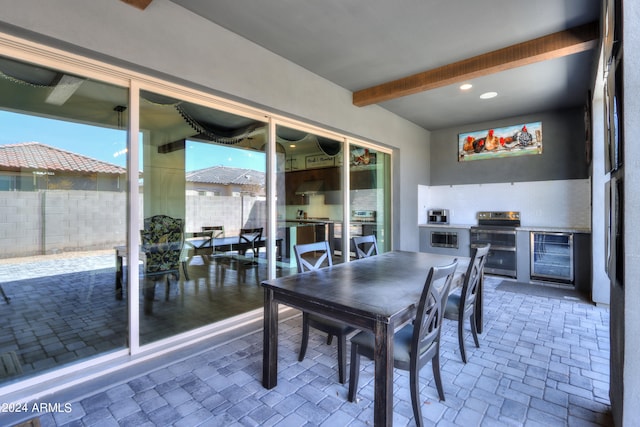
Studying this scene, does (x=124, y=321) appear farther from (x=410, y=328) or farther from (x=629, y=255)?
(x=629, y=255)

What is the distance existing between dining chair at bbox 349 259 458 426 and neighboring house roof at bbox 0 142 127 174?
2208mm

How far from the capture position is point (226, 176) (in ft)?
10.7

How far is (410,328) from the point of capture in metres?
1.96

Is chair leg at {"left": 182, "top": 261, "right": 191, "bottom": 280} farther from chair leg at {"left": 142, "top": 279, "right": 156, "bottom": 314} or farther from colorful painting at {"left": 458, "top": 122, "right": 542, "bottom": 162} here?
colorful painting at {"left": 458, "top": 122, "right": 542, "bottom": 162}

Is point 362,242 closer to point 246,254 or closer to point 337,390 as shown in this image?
point 246,254

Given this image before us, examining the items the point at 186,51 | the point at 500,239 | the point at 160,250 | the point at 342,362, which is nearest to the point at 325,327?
the point at 342,362

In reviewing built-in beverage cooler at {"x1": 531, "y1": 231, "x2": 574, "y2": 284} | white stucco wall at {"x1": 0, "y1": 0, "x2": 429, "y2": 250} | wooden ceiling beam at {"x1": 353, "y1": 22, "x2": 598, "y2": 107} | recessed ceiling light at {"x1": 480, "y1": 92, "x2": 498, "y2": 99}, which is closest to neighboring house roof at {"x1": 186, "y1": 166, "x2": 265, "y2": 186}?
white stucco wall at {"x1": 0, "y1": 0, "x2": 429, "y2": 250}

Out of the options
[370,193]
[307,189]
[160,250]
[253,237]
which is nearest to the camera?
[160,250]

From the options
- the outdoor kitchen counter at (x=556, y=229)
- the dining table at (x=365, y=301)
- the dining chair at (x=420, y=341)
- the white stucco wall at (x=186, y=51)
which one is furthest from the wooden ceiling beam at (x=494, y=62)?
the outdoor kitchen counter at (x=556, y=229)

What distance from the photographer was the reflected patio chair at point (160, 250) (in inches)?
103

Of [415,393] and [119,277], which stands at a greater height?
[119,277]

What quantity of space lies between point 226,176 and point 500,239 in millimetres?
4443

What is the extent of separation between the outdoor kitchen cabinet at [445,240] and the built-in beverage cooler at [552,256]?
0.98 meters

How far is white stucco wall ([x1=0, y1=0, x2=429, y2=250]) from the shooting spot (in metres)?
1.83
